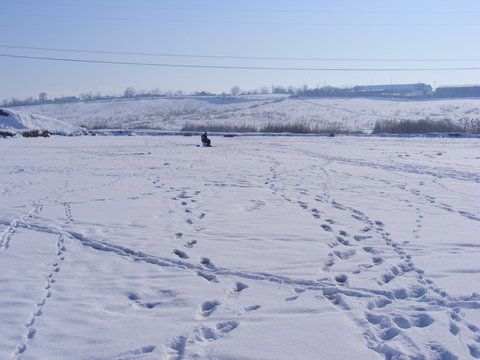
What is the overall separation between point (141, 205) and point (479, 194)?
8.06 m

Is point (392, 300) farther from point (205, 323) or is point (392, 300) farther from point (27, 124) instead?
point (27, 124)

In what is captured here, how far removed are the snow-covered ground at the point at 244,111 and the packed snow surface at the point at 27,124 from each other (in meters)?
16.1

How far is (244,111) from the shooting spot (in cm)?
8412

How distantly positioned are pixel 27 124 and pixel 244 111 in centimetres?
4629

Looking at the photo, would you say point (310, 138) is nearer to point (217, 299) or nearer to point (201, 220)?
point (201, 220)

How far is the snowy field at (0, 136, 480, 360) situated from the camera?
4.91m

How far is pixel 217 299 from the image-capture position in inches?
235

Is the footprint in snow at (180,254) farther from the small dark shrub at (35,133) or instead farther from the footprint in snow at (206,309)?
the small dark shrub at (35,133)

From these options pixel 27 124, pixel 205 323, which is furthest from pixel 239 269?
pixel 27 124

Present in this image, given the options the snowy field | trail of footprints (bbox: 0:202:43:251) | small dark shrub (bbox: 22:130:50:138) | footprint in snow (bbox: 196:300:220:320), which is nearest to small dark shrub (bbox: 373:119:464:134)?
small dark shrub (bbox: 22:130:50:138)

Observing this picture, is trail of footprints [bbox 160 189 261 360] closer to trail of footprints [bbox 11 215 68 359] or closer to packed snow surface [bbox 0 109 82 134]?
trail of footprints [bbox 11 215 68 359]

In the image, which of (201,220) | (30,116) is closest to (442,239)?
(201,220)

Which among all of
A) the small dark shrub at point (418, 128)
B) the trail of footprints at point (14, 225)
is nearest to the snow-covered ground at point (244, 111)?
the small dark shrub at point (418, 128)

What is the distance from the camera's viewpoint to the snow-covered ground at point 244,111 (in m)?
65.8
